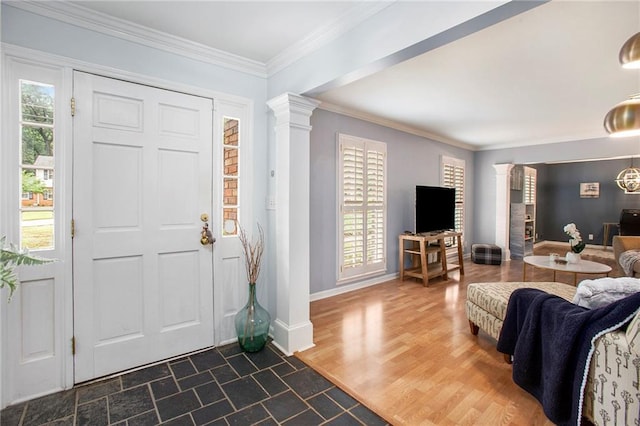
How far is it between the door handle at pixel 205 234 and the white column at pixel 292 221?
1.79 ft

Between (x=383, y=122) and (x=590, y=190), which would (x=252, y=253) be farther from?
(x=590, y=190)

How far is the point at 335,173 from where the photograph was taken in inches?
159

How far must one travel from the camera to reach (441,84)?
3.13m

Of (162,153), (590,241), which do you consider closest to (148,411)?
(162,153)

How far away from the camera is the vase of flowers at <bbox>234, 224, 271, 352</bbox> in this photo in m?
2.54

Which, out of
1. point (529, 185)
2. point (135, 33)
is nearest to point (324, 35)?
point (135, 33)

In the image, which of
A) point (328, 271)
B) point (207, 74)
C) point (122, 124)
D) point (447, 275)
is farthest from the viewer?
point (447, 275)

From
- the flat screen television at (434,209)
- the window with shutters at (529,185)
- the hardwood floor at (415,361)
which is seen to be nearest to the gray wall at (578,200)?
the window with shutters at (529,185)

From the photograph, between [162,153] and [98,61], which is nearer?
[98,61]

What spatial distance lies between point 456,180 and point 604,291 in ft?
15.3

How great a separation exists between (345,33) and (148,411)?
8.80 feet

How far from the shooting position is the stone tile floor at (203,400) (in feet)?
5.84

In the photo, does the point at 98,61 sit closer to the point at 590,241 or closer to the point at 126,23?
the point at 126,23

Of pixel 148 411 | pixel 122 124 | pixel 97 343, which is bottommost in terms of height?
pixel 148 411
